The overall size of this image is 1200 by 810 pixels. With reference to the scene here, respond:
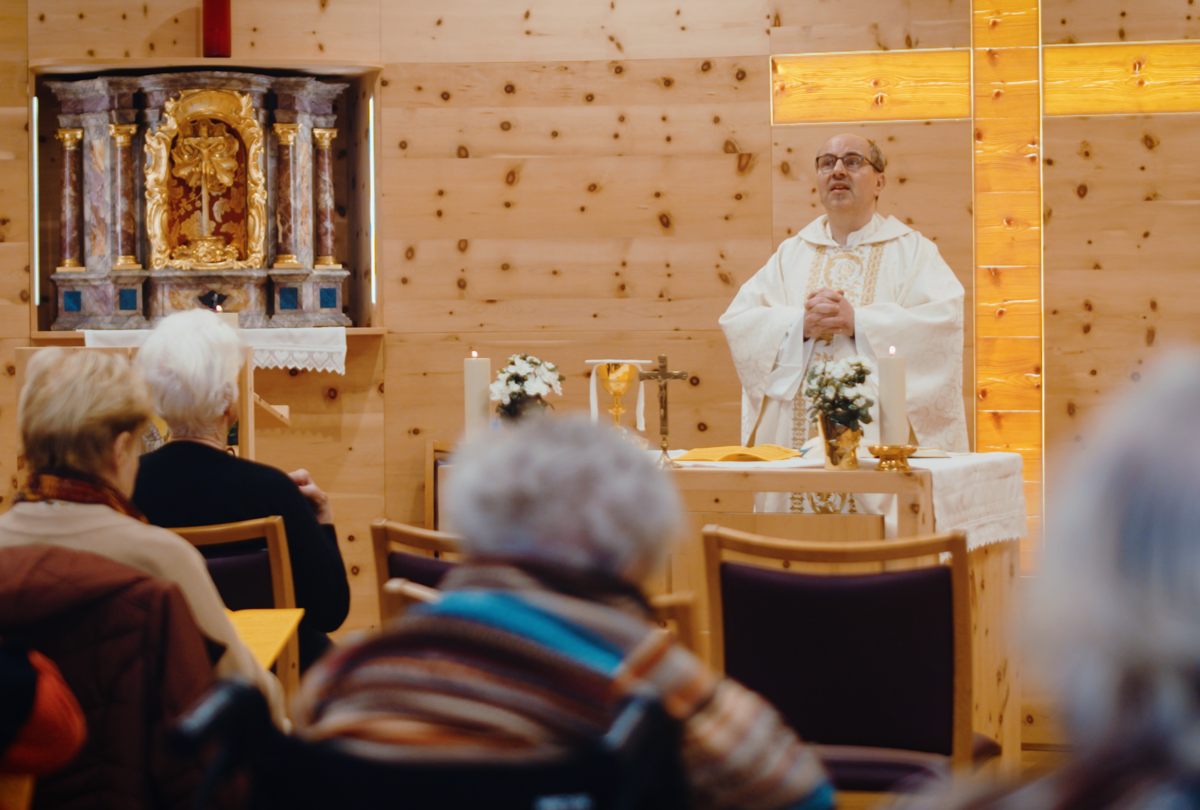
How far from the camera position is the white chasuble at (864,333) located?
418cm

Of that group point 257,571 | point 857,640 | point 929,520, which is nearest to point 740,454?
point 929,520

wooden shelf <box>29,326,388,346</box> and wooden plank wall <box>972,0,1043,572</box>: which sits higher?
wooden plank wall <box>972,0,1043,572</box>

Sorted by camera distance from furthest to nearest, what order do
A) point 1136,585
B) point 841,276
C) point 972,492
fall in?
point 841,276, point 972,492, point 1136,585

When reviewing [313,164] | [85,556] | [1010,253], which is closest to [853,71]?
[1010,253]

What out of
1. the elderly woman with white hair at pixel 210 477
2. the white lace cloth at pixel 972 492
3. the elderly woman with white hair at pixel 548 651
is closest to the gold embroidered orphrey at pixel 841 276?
the white lace cloth at pixel 972 492

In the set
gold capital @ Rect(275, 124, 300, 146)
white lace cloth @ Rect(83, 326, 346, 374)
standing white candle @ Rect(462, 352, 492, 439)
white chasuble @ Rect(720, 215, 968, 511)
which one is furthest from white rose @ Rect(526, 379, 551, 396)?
gold capital @ Rect(275, 124, 300, 146)

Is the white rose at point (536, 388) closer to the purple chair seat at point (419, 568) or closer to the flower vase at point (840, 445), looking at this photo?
the flower vase at point (840, 445)

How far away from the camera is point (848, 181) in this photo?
14.5 ft

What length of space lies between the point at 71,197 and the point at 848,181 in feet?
11.4

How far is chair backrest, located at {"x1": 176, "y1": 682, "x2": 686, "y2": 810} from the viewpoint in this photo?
977 millimetres

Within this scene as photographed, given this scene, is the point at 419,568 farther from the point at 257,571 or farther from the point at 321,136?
the point at 321,136

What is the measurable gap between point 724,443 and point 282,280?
213 cm

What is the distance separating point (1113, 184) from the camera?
211 inches

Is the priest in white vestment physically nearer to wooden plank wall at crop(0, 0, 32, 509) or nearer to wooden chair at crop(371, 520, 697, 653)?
wooden chair at crop(371, 520, 697, 653)
